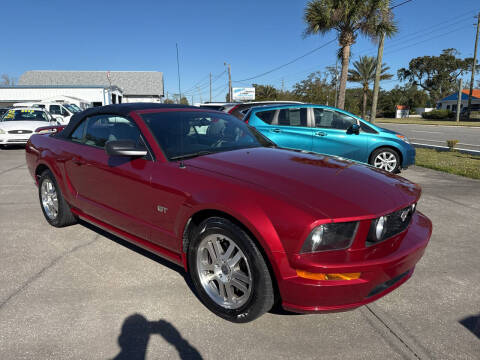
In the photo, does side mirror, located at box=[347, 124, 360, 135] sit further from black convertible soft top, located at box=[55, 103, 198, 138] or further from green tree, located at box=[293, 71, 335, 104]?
green tree, located at box=[293, 71, 335, 104]

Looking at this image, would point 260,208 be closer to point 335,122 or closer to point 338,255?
point 338,255

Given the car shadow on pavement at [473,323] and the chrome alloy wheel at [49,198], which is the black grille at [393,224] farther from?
the chrome alloy wheel at [49,198]

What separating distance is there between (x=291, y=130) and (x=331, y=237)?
18.9 feet

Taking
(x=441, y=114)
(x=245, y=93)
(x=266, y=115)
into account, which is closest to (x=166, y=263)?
(x=266, y=115)

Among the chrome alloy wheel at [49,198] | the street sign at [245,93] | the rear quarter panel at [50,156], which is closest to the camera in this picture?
the rear quarter panel at [50,156]

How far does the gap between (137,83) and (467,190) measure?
6553 cm

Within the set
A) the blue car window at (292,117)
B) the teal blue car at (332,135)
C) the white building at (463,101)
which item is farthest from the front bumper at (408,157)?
the white building at (463,101)

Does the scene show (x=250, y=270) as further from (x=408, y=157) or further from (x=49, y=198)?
(x=408, y=157)

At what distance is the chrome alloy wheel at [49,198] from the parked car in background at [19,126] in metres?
8.60

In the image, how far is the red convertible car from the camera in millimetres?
2176

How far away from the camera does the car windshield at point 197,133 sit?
10.4ft

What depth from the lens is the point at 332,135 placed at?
761cm

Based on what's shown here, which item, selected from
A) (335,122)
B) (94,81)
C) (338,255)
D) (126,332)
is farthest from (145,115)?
(94,81)

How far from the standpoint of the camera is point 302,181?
2.57 meters
